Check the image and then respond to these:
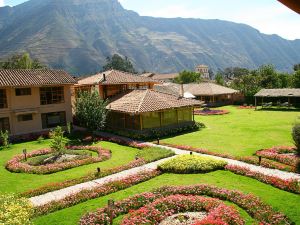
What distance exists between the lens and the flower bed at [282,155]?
19156 millimetres

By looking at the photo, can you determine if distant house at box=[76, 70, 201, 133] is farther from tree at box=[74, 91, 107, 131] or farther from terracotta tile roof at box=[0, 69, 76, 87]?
terracotta tile roof at box=[0, 69, 76, 87]

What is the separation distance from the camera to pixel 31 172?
787 inches

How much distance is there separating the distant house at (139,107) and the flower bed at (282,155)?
12.2 metres

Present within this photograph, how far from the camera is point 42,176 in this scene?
19.2 meters

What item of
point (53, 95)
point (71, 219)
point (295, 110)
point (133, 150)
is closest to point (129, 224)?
point (71, 219)

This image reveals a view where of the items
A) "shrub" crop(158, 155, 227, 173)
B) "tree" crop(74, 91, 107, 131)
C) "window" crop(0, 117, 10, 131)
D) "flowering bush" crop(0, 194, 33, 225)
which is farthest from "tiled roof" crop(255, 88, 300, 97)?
"flowering bush" crop(0, 194, 33, 225)

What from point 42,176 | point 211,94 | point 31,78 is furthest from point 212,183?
point 211,94

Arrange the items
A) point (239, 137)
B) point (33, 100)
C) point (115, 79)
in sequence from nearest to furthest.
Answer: point (239, 137)
point (33, 100)
point (115, 79)

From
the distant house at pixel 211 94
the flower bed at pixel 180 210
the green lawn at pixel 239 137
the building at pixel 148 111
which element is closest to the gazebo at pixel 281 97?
the distant house at pixel 211 94

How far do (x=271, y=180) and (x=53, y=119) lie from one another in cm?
2647

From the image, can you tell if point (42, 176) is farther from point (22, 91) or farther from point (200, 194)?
point (22, 91)

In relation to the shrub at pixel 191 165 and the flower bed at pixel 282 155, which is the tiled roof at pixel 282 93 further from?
the shrub at pixel 191 165

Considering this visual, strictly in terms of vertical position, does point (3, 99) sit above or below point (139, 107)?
above

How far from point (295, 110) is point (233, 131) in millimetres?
24635
